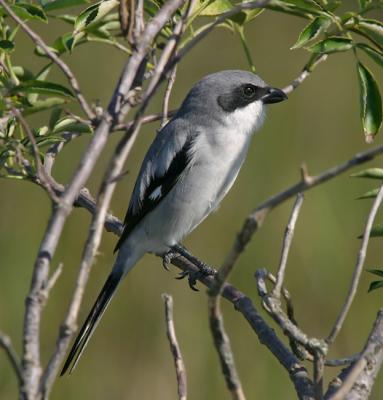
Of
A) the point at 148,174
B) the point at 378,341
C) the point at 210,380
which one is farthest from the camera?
the point at 210,380

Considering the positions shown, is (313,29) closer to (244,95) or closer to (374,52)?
(374,52)

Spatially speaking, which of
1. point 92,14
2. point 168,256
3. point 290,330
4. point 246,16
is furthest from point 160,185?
point 290,330

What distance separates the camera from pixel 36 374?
108 centimetres

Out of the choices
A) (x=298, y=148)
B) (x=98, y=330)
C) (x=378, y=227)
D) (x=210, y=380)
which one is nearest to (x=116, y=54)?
(x=298, y=148)

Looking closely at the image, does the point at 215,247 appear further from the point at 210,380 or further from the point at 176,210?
the point at 176,210

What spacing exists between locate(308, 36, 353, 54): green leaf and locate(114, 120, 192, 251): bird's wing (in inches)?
45.2

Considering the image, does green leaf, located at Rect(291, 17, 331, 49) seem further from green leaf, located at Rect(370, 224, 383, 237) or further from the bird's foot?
the bird's foot

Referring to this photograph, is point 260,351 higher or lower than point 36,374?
lower

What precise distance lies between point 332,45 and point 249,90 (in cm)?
130

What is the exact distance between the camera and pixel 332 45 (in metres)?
1.74

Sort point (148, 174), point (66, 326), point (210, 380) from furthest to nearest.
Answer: point (210, 380)
point (148, 174)
point (66, 326)

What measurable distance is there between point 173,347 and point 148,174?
1.34 m

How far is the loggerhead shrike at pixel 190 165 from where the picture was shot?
2.83 meters

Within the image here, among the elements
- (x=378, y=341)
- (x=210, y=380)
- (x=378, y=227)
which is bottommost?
(x=210, y=380)
